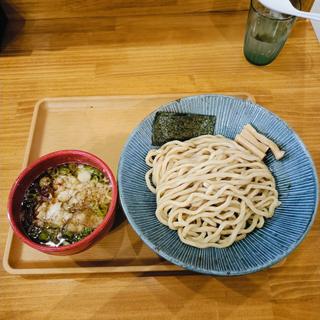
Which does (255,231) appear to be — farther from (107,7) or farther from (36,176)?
(107,7)

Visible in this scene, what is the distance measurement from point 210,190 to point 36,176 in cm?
64

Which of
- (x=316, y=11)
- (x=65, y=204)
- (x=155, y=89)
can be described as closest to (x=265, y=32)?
(x=316, y=11)

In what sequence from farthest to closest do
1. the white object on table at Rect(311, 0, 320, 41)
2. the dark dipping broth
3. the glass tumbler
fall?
the white object on table at Rect(311, 0, 320, 41) → the glass tumbler → the dark dipping broth

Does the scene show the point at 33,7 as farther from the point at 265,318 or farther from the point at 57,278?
the point at 265,318

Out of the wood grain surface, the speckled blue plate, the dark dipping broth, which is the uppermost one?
the wood grain surface

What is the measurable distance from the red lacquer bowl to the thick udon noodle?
0.57 ft

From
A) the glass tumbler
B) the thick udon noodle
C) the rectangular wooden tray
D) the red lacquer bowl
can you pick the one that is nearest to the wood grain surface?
the glass tumbler

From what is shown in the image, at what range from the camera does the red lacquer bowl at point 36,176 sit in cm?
99

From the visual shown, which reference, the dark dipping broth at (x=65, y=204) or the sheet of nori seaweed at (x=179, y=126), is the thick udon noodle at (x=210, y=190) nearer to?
the sheet of nori seaweed at (x=179, y=126)

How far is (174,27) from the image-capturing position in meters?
1.81

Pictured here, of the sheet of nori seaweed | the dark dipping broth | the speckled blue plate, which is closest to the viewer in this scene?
the speckled blue plate

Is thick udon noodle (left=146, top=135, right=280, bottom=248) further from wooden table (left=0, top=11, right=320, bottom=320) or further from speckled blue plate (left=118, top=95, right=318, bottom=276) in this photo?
wooden table (left=0, top=11, right=320, bottom=320)

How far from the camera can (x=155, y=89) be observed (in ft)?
5.12

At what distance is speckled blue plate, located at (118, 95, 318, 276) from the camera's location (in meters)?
0.95
